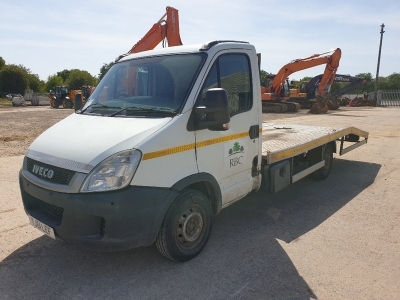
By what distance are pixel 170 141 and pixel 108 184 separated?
0.70m

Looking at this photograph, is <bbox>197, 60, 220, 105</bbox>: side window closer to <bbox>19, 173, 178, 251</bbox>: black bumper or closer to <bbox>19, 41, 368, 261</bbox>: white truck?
<bbox>19, 41, 368, 261</bbox>: white truck

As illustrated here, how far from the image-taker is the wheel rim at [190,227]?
134 inches

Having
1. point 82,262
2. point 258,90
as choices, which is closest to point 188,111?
point 258,90

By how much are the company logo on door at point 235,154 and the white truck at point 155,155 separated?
0.01 metres

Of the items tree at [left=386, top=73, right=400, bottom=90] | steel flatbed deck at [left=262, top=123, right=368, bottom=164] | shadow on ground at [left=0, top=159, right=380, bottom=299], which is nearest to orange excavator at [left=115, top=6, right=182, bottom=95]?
steel flatbed deck at [left=262, top=123, right=368, bottom=164]

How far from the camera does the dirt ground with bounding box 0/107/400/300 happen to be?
9.92 ft

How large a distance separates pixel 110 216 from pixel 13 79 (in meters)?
66.1

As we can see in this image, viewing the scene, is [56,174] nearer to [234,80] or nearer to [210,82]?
[210,82]

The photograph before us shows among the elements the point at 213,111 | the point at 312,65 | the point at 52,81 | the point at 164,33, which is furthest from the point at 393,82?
the point at 213,111

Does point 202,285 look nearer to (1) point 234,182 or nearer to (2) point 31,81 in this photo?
(1) point 234,182

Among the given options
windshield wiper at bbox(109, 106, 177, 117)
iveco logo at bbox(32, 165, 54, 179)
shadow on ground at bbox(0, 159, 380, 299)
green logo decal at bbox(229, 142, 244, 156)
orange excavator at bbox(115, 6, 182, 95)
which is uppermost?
orange excavator at bbox(115, 6, 182, 95)

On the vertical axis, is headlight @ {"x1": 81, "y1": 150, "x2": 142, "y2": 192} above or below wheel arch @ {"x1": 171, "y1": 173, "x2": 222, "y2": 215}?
above

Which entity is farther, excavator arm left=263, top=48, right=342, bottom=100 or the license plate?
excavator arm left=263, top=48, right=342, bottom=100

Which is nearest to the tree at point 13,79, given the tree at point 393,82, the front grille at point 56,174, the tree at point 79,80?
the tree at point 79,80
